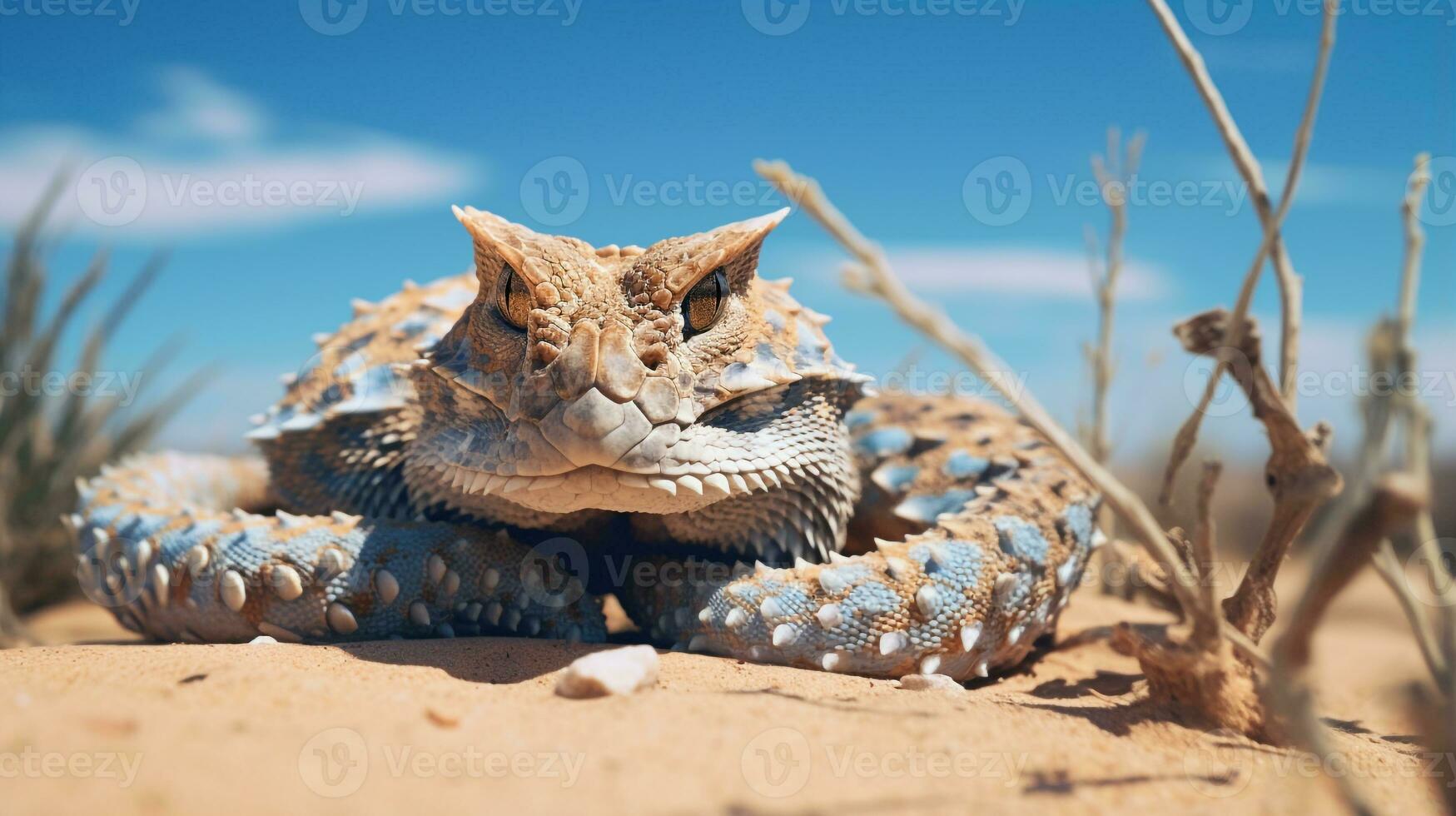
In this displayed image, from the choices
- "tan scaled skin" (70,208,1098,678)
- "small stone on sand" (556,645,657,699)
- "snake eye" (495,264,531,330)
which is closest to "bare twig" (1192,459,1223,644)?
"tan scaled skin" (70,208,1098,678)

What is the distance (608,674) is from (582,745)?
0.46m

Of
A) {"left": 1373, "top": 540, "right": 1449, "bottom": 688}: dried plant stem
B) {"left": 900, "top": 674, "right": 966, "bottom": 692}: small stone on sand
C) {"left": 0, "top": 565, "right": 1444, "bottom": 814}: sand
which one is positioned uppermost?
{"left": 1373, "top": 540, "right": 1449, "bottom": 688}: dried plant stem

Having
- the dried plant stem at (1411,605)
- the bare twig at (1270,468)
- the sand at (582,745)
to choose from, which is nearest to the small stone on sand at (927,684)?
the sand at (582,745)

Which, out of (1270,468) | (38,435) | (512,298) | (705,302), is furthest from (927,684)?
(38,435)

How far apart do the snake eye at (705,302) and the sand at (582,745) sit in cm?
121

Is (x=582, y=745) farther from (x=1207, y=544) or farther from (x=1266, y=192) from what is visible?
(x=1266, y=192)

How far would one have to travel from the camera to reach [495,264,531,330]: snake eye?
130 inches

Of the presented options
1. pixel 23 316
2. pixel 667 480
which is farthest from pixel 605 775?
pixel 23 316

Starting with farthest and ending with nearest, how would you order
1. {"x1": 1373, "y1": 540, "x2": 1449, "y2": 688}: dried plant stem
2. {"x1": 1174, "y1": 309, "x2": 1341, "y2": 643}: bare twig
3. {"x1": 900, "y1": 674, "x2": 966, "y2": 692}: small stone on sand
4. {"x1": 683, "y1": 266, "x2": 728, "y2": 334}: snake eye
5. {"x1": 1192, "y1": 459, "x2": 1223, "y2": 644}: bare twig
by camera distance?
{"x1": 683, "y1": 266, "x2": 728, "y2": 334}: snake eye < {"x1": 900, "y1": 674, "x2": 966, "y2": 692}: small stone on sand < {"x1": 1174, "y1": 309, "x2": 1341, "y2": 643}: bare twig < {"x1": 1373, "y1": 540, "x2": 1449, "y2": 688}: dried plant stem < {"x1": 1192, "y1": 459, "x2": 1223, "y2": 644}: bare twig

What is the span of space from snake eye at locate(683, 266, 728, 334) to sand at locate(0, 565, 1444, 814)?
3.97ft

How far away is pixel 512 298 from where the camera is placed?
334 cm

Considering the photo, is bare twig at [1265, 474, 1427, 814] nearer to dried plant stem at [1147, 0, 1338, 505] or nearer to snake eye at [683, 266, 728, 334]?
dried plant stem at [1147, 0, 1338, 505]

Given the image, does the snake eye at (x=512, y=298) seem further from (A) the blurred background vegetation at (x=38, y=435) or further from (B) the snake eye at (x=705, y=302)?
(A) the blurred background vegetation at (x=38, y=435)

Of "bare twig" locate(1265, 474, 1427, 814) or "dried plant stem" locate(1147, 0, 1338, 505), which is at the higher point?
"dried plant stem" locate(1147, 0, 1338, 505)
